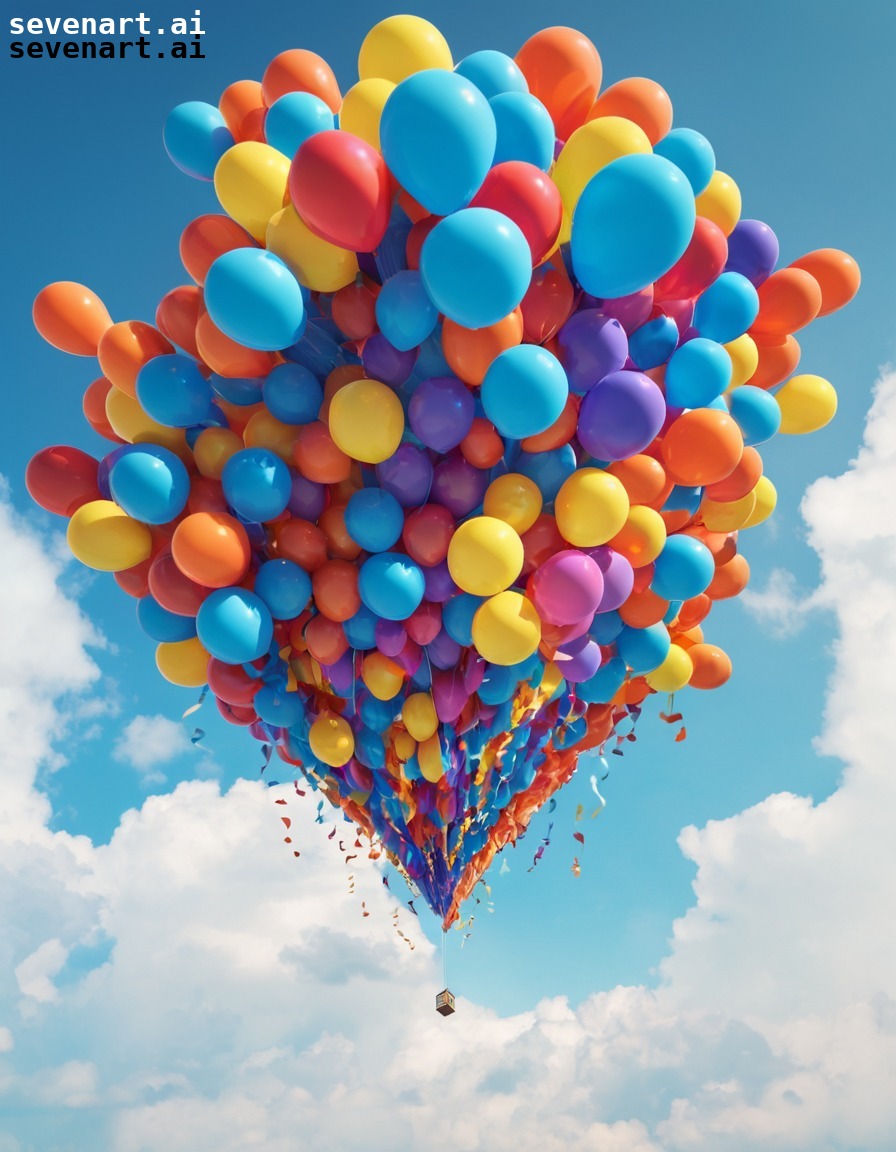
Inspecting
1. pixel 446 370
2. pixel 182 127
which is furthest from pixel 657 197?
pixel 182 127

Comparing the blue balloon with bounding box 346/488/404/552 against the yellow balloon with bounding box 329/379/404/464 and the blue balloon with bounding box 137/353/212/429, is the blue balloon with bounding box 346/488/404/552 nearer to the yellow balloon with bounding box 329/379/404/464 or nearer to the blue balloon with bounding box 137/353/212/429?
the yellow balloon with bounding box 329/379/404/464

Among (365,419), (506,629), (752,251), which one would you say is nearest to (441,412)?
(365,419)

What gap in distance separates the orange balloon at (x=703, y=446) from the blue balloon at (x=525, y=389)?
0.75 meters

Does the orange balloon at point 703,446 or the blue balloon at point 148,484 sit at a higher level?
the blue balloon at point 148,484

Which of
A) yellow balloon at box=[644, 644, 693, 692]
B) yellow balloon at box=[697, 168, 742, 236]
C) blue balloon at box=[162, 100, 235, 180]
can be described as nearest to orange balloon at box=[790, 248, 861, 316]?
yellow balloon at box=[697, 168, 742, 236]

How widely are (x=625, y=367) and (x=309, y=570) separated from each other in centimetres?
185

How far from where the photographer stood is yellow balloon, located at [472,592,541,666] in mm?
4297

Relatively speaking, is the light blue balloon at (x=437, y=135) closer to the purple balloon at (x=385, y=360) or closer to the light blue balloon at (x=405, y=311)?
the light blue balloon at (x=405, y=311)

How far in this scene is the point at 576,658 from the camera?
4.83 m

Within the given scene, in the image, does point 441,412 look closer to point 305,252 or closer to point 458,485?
point 458,485

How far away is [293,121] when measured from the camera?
4250 mm

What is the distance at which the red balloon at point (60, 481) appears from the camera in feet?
15.9

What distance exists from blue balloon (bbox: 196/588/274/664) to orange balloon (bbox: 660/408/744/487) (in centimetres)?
214

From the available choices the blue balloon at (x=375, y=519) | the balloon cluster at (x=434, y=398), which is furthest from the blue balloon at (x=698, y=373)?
the blue balloon at (x=375, y=519)
